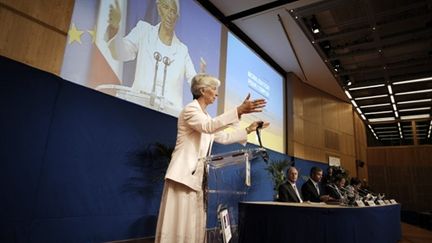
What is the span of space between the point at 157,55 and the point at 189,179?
258 centimetres

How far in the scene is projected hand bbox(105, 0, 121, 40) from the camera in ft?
10.0

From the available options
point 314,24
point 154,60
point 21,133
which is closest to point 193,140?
point 21,133

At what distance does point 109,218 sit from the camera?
2.71 meters

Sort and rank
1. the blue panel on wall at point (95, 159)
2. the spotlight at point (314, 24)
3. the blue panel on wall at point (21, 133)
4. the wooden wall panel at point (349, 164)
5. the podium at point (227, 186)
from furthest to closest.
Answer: the wooden wall panel at point (349, 164) < the spotlight at point (314, 24) < the blue panel on wall at point (95, 159) < the blue panel on wall at point (21, 133) < the podium at point (227, 186)

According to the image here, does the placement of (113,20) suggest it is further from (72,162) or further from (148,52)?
(72,162)

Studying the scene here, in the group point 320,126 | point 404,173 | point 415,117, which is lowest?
point 404,173

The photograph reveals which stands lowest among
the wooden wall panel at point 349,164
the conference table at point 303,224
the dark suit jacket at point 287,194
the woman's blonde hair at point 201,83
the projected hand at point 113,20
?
the conference table at point 303,224

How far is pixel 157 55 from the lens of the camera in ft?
11.6

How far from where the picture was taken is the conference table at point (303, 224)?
78.4 inches

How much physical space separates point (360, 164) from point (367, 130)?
2.97m

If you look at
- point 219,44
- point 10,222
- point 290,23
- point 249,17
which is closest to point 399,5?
point 290,23

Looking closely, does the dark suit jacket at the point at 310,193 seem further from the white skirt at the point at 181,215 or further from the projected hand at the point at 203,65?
the white skirt at the point at 181,215

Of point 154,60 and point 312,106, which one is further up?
point 312,106

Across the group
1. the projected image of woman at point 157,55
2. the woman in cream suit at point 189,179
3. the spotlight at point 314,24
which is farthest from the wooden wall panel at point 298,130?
the woman in cream suit at point 189,179
